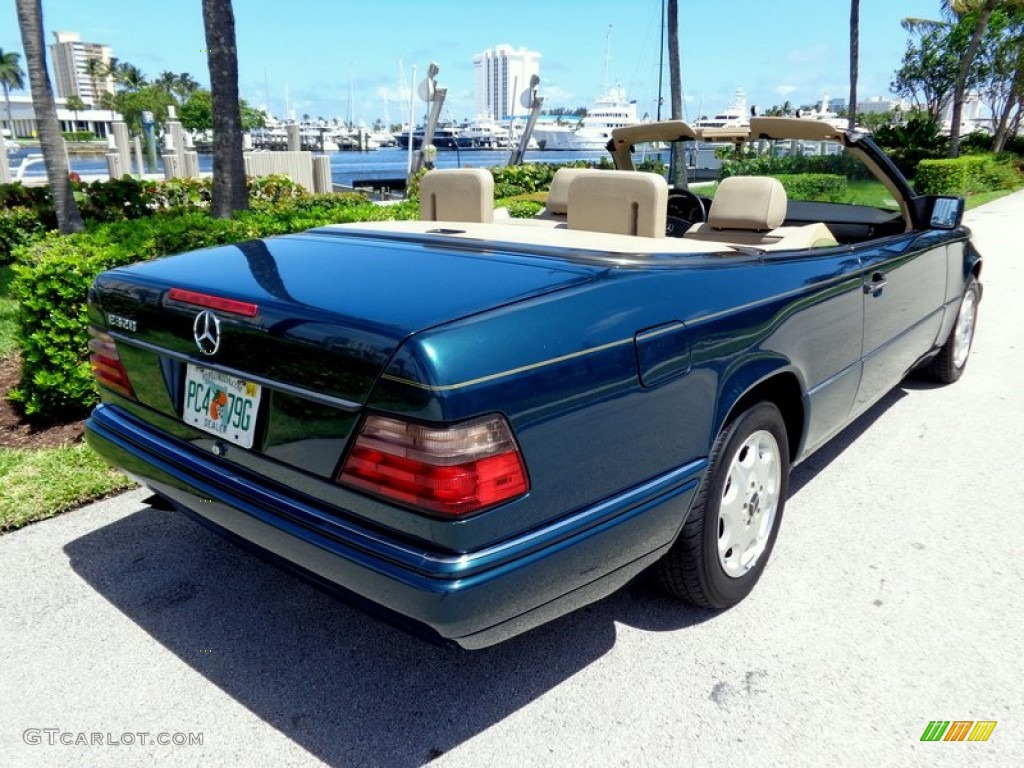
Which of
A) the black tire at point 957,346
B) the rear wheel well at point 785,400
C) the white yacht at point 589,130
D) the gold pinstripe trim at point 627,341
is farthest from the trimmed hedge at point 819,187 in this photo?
the white yacht at point 589,130

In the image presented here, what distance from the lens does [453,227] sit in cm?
332

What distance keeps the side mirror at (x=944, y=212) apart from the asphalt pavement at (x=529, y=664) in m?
1.69

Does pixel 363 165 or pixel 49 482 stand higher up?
pixel 363 165

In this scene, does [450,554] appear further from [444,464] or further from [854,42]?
[854,42]

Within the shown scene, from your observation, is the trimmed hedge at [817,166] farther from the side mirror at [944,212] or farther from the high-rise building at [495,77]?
the high-rise building at [495,77]

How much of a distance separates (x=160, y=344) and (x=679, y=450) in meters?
1.66

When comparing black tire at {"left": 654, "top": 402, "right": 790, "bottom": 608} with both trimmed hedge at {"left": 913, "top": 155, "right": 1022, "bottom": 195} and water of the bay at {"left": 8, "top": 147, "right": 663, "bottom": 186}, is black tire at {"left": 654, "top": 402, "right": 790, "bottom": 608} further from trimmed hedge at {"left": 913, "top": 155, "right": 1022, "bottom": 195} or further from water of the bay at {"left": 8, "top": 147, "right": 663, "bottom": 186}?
trimmed hedge at {"left": 913, "top": 155, "right": 1022, "bottom": 195}

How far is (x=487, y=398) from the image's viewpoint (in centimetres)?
187

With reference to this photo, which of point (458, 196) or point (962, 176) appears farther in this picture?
point (962, 176)

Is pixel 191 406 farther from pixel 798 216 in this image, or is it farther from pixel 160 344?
pixel 798 216

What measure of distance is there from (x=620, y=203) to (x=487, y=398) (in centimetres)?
172

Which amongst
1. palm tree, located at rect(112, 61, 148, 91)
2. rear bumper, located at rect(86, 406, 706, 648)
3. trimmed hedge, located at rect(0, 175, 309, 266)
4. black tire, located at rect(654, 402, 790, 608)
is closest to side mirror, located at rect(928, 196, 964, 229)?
black tire, located at rect(654, 402, 790, 608)

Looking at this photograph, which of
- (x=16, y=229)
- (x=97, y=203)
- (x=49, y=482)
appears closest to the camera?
(x=49, y=482)

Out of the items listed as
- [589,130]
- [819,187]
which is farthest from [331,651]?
[589,130]
